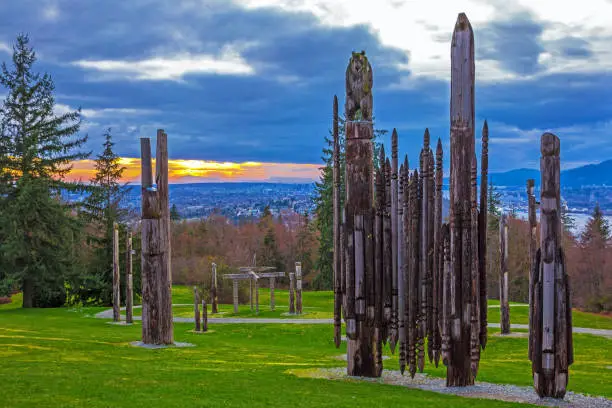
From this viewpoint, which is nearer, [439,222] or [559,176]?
[559,176]

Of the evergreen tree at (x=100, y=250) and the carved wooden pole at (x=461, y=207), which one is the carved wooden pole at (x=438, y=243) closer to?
the carved wooden pole at (x=461, y=207)

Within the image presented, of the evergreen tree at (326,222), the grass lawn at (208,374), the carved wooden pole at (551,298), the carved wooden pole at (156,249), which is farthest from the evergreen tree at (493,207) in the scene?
the carved wooden pole at (551,298)

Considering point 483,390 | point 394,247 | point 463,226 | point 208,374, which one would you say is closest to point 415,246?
point 394,247

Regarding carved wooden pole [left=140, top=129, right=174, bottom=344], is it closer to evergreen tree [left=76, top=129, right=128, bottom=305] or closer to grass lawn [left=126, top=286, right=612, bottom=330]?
grass lawn [left=126, top=286, right=612, bottom=330]

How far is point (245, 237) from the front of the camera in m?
88.2

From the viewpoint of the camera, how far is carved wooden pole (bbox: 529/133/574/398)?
11.7 metres

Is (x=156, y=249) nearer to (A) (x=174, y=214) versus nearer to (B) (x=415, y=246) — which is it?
(B) (x=415, y=246)

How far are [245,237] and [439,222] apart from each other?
7602 centimetres

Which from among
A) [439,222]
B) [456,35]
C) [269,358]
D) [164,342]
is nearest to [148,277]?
[164,342]

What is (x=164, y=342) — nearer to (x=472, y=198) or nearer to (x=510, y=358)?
(x=510, y=358)

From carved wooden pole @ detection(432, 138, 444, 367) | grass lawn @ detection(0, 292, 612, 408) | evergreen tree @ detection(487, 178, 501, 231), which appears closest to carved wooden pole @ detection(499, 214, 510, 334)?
grass lawn @ detection(0, 292, 612, 408)

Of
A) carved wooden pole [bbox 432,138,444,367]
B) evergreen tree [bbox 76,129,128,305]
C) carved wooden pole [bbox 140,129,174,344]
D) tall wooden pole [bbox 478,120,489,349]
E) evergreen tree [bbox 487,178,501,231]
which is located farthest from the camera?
evergreen tree [bbox 487,178,501,231]

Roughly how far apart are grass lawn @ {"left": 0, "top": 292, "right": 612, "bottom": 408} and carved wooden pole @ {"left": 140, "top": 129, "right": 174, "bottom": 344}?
974 mm

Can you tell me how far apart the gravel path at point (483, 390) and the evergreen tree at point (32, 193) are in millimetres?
30976
